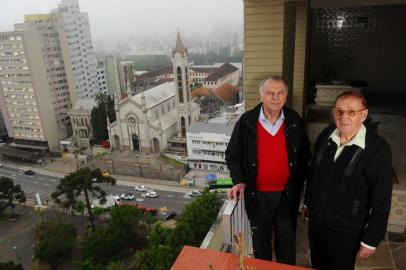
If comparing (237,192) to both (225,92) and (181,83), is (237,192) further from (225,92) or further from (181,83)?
(225,92)

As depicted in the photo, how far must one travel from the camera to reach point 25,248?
54.4 ft

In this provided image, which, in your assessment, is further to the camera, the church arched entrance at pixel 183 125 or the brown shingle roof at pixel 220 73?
the brown shingle roof at pixel 220 73

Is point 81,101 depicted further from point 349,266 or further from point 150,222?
point 349,266

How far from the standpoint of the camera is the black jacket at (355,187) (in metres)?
1.88

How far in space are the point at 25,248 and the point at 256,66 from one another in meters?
17.2

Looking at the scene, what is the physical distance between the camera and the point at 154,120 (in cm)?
2608

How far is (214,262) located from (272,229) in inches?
34.6

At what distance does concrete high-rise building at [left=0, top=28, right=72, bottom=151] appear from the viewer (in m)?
27.3

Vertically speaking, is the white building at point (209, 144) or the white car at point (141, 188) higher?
the white building at point (209, 144)

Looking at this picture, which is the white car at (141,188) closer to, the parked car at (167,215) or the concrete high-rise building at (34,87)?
the parked car at (167,215)

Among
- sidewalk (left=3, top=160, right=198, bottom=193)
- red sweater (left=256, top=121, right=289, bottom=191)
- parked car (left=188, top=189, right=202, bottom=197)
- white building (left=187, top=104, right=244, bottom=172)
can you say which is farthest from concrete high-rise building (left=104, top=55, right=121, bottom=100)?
red sweater (left=256, top=121, right=289, bottom=191)

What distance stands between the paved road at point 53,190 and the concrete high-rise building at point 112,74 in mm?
16896

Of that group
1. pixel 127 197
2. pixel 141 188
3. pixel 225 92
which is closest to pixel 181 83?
pixel 141 188

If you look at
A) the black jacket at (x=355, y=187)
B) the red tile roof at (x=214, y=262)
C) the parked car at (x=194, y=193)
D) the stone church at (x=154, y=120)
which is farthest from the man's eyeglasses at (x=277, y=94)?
the stone church at (x=154, y=120)
